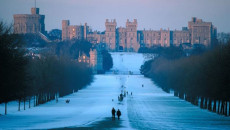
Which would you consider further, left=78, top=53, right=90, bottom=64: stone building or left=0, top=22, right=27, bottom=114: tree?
left=78, top=53, right=90, bottom=64: stone building

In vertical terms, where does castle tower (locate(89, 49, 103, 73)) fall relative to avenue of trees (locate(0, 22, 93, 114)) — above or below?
above

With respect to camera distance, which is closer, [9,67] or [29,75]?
[9,67]

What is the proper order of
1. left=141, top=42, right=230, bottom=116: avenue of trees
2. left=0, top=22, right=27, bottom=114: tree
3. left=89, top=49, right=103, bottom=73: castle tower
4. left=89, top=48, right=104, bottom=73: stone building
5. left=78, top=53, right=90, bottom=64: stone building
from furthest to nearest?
left=78, top=53, right=90, bottom=64: stone building → left=89, top=49, right=103, bottom=73: castle tower → left=89, top=48, right=104, bottom=73: stone building → left=141, top=42, right=230, bottom=116: avenue of trees → left=0, top=22, right=27, bottom=114: tree

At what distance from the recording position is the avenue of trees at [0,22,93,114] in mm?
35656

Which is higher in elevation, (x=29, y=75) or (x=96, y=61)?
(x=96, y=61)

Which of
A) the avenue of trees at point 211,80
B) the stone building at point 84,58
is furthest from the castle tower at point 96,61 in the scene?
the avenue of trees at point 211,80

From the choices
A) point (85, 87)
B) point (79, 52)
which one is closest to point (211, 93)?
point (85, 87)

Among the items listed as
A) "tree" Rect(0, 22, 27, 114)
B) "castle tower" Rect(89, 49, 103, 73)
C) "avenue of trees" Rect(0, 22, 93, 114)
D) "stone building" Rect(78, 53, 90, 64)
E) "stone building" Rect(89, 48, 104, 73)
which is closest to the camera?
"tree" Rect(0, 22, 27, 114)

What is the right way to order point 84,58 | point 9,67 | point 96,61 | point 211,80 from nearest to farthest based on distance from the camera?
1. point 9,67
2. point 211,80
3. point 96,61
4. point 84,58

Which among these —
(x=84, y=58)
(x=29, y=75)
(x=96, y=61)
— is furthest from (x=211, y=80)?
(x=84, y=58)

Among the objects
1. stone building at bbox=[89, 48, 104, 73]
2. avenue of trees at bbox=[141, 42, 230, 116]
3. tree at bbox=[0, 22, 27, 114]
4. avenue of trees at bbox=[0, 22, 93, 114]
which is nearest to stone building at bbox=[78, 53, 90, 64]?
stone building at bbox=[89, 48, 104, 73]

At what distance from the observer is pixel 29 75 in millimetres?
51781

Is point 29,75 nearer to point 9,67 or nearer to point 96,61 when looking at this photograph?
point 9,67

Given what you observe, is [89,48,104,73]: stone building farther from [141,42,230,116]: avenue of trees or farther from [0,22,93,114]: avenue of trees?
[141,42,230,116]: avenue of trees
